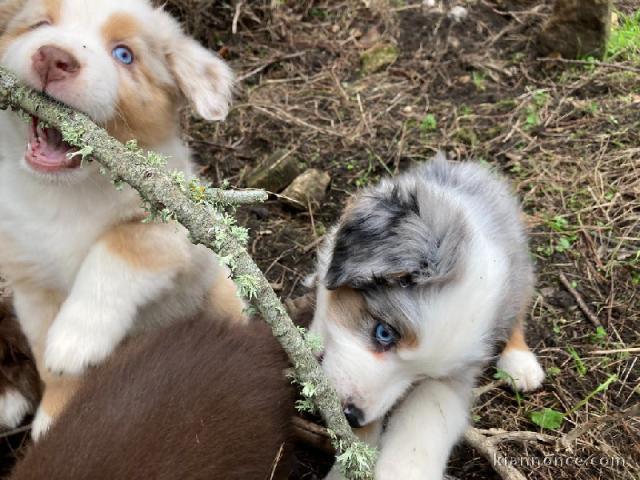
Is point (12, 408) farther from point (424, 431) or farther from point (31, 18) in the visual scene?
point (424, 431)

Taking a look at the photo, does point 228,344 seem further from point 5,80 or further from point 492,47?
point 492,47

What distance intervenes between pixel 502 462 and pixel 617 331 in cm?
129

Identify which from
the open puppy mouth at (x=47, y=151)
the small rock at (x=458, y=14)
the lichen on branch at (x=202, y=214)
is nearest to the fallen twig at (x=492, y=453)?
the lichen on branch at (x=202, y=214)

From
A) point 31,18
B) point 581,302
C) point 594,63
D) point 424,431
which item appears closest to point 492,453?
point 424,431

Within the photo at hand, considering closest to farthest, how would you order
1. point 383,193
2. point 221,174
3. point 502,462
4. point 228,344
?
1. point 228,344
2. point 502,462
3. point 383,193
4. point 221,174

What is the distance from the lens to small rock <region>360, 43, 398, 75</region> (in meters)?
6.25

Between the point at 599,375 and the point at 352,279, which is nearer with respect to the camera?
the point at 352,279

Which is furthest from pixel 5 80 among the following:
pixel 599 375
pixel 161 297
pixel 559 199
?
pixel 559 199

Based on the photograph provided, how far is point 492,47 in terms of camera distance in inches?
248

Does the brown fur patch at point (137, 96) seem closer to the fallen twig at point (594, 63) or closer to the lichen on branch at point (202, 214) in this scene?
the lichen on branch at point (202, 214)

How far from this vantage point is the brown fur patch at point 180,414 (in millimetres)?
1846

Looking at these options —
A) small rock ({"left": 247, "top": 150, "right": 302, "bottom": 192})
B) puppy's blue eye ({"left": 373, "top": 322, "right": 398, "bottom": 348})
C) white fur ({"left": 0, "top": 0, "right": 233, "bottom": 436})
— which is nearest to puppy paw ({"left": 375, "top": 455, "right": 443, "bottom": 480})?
puppy's blue eye ({"left": 373, "top": 322, "right": 398, "bottom": 348})

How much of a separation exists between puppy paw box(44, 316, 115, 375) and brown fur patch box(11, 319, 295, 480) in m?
0.37

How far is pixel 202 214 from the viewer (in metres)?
2.21
